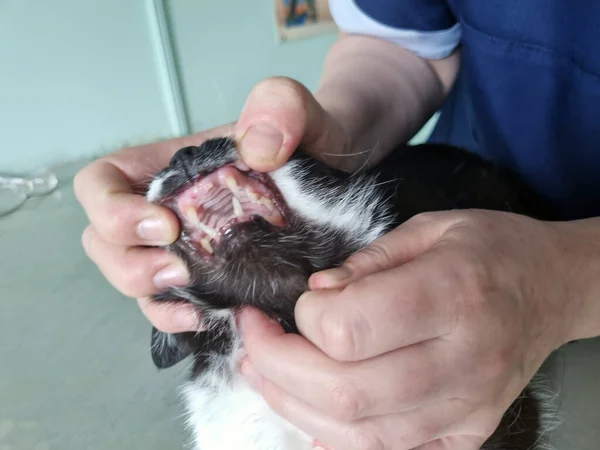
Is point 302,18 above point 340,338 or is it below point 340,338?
below

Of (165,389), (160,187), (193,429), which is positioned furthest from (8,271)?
(160,187)

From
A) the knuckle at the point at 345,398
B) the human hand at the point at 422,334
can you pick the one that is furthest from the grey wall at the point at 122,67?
the knuckle at the point at 345,398

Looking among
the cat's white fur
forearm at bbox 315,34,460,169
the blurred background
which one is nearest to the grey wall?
the blurred background

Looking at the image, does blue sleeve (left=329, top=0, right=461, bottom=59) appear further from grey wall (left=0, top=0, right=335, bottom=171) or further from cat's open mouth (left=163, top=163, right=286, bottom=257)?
grey wall (left=0, top=0, right=335, bottom=171)

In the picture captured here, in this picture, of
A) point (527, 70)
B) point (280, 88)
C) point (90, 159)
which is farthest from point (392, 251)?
point (90, 159)

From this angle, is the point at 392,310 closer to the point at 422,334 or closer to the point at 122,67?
the point at 422,334

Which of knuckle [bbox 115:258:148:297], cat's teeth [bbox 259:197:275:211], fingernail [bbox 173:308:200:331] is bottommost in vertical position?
fingernail [bbox 173:308:200:331]
